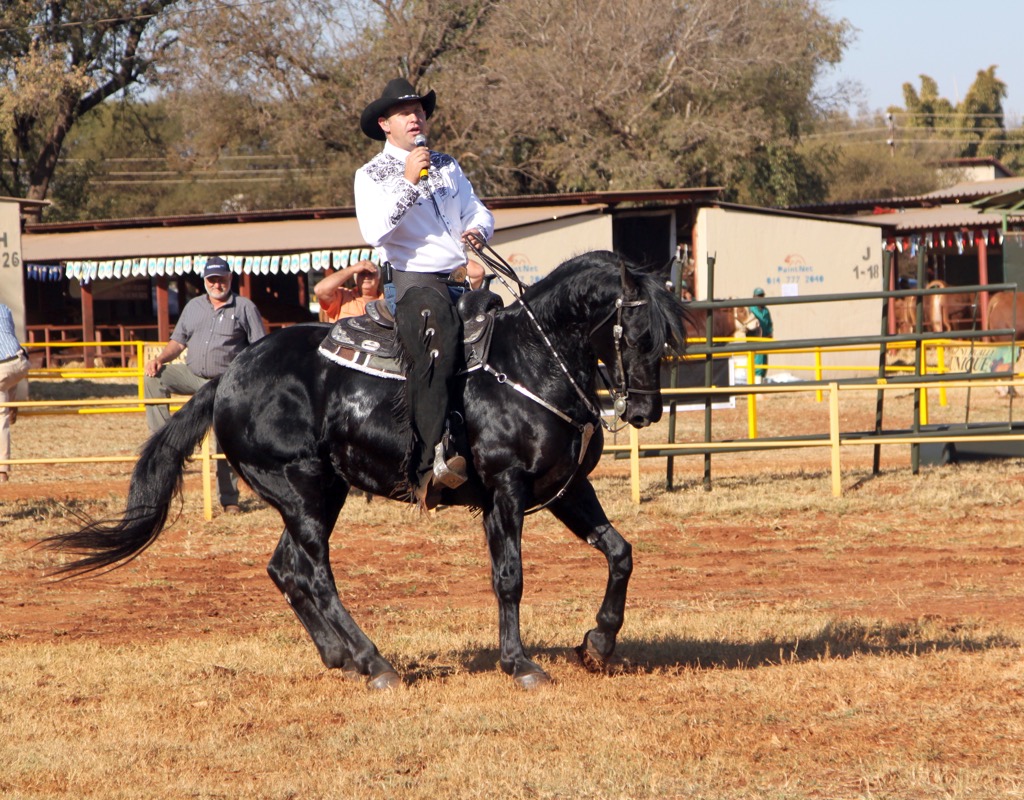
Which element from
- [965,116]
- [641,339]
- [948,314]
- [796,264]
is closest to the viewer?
[641,339]

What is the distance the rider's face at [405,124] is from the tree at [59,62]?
104ft

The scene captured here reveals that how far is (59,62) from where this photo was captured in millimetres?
35469

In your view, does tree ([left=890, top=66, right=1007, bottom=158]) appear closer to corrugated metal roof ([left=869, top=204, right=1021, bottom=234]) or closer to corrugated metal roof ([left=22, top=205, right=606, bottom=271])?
corrugated metal roof ([left=869, top=204, right=1021, bottom=234])

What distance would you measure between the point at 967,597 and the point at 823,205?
3459 centimetres

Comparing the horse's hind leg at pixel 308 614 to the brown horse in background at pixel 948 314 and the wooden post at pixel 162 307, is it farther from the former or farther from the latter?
the brown horse in background at pixel 948 314

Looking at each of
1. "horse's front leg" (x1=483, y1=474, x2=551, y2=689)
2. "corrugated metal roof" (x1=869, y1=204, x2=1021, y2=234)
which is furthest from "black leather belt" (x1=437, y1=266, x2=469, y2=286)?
"corrugated metal roof" (x1=869, y1=204, x2=1021, y2=234)

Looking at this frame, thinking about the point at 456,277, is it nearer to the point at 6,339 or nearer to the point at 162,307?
the point at 6,339

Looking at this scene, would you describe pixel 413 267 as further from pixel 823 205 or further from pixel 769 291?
pixel 823 205

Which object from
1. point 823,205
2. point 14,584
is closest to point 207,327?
point 14,584

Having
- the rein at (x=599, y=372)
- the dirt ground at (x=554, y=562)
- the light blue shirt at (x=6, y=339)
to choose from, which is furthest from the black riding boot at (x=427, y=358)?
the light blue shirt at (x=6, y=339)

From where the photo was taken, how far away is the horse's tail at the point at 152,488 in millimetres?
6742

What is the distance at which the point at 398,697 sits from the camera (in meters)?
5.94

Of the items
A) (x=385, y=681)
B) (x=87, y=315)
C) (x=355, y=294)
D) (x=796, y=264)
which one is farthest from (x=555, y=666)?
(x=87, y=315)

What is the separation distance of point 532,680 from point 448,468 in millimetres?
1045
